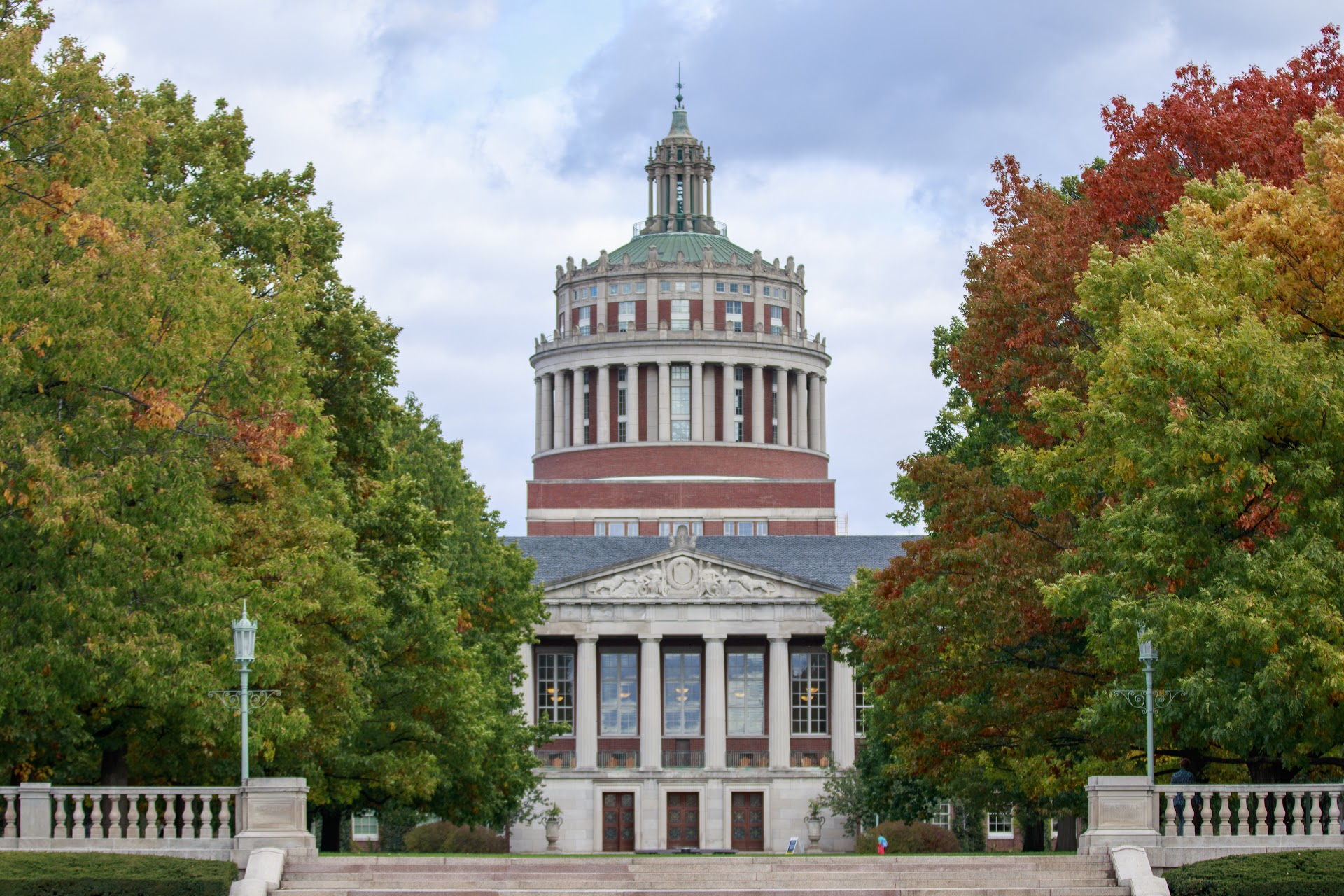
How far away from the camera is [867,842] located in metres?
75.9

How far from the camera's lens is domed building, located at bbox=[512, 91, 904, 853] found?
9450 cm

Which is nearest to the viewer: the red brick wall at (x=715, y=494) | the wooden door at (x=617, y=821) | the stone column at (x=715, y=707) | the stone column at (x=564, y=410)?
the wooden door at (x=617, y=821)

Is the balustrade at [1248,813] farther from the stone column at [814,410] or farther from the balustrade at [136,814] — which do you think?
the stone column at [814,410]

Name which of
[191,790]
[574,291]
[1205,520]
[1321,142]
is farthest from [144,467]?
[574,291]

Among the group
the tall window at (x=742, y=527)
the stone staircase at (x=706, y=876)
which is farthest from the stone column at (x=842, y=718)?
the stone staircase at (x=706, y=876)

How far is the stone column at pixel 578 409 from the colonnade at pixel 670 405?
41 millimetres

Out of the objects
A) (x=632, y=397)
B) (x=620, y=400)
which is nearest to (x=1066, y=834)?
(x=632, y=397)

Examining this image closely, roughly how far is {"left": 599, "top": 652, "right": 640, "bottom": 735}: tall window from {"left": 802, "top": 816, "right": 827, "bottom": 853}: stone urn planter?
9.46m

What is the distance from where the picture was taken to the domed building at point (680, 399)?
401ft

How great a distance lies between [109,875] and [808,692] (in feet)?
234

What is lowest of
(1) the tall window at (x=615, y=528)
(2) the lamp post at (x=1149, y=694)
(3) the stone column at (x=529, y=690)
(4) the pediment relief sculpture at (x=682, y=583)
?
(2) the lamp post at (x=1149, y=694)

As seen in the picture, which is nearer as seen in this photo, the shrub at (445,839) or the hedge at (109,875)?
the hedge at (109,875)

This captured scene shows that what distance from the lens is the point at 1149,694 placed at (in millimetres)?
30516

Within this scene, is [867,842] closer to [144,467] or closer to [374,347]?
[374,347]
